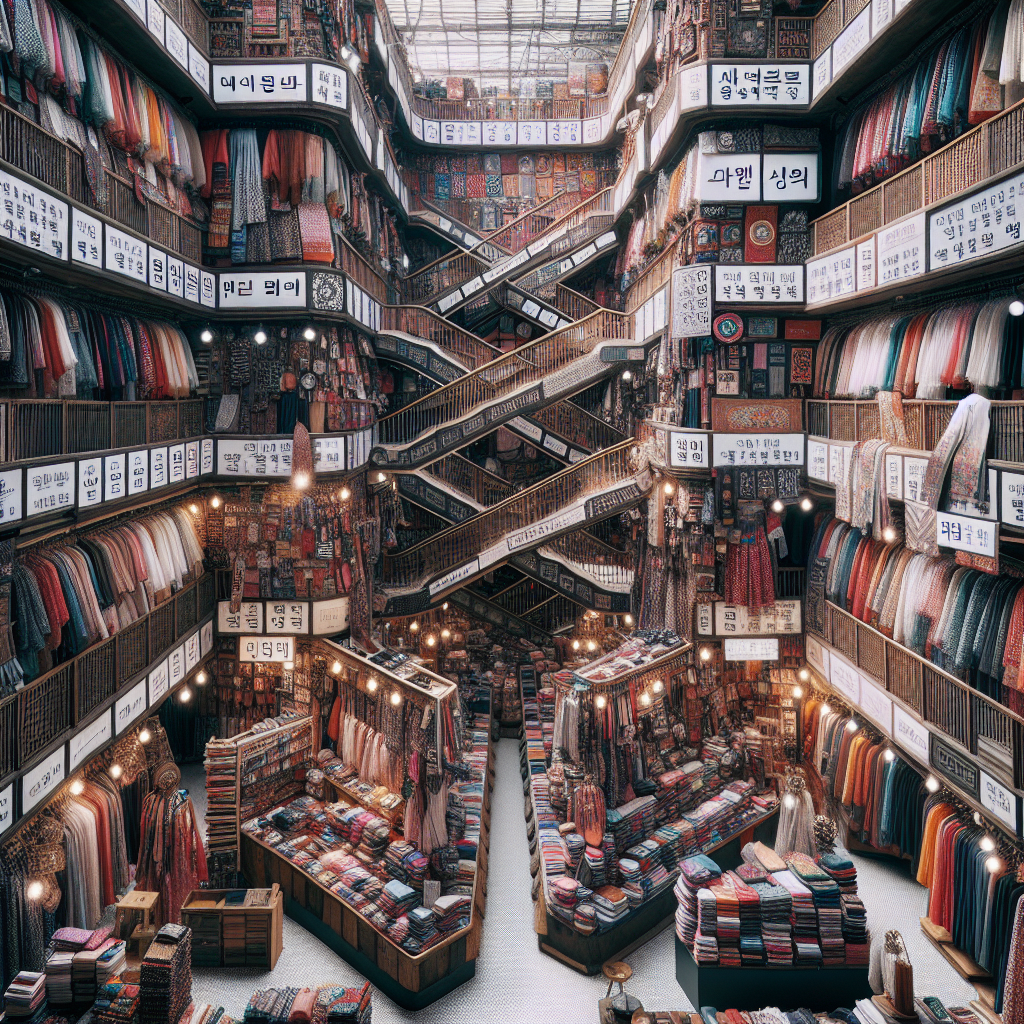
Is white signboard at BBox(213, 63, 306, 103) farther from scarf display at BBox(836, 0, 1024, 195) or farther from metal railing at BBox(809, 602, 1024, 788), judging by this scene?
metal railing at BBox(809, 602, 1024, 788)

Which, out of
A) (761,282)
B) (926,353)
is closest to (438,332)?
(761,282)

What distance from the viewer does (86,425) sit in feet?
33.1

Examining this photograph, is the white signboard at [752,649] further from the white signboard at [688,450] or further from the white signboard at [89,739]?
the white signboard at [89,739]

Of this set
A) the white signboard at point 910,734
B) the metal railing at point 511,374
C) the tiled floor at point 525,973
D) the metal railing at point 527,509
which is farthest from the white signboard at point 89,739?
the white signboard at point 910,734

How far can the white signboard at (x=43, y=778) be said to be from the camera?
26.9 feet

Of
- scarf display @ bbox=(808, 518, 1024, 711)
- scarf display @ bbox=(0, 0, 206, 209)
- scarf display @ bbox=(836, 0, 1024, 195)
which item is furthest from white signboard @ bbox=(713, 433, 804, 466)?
scarf display @ bbox=(0, 0, 206, 209)

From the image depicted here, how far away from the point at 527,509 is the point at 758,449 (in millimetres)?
4762

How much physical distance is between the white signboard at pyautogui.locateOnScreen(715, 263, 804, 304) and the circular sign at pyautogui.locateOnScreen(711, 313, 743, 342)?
26 cm

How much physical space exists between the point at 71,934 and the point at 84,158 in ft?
27.4

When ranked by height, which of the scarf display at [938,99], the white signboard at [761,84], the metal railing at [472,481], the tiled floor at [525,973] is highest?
the white signboard at [761,84]

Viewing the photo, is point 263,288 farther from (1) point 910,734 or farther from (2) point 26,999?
(1) point 910,734

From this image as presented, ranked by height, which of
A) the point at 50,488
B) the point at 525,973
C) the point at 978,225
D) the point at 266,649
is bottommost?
the point at 525,973

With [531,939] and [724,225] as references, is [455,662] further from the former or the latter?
[724,225]

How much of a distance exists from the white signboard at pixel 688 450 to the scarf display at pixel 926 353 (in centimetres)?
200
